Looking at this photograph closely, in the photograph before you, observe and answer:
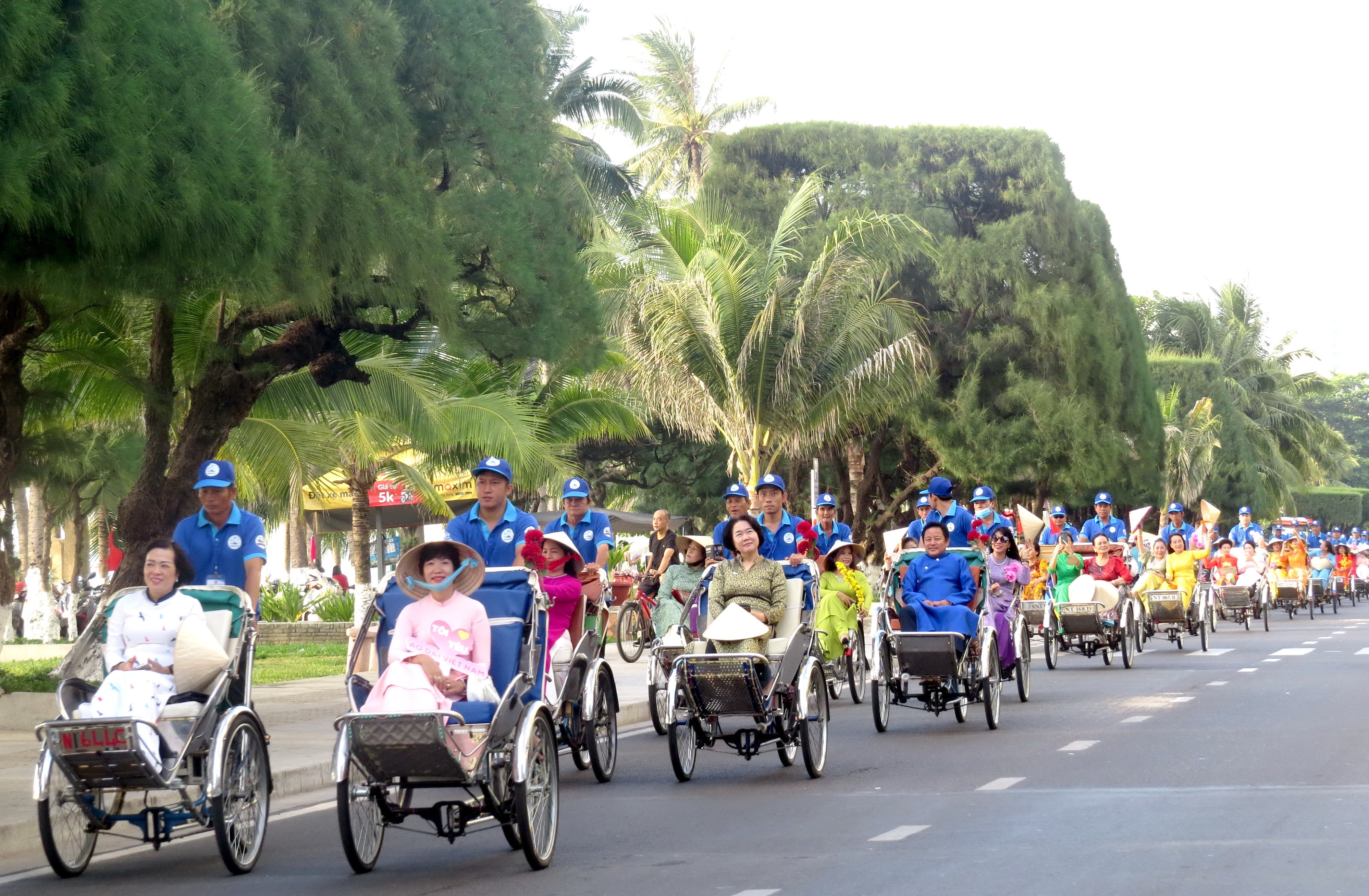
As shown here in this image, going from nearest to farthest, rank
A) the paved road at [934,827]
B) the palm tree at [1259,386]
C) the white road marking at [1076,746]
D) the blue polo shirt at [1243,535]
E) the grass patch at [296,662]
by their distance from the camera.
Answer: the paved road at [934,827] < the white road marking at [1076,746] < the grass patch at [296,662] < the blue polo shirt at [1243,535] < the palm tree at [1259,386]

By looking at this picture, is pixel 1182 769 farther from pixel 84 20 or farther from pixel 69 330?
pixel 69 330

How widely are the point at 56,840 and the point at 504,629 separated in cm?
243

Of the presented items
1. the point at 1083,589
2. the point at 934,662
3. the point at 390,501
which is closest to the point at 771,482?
the point at 934,662

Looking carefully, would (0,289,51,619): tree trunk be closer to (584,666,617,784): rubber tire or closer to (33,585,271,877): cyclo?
(33,585,271,877): cyclo

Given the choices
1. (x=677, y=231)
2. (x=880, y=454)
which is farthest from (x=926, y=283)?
(x=677, y=231)

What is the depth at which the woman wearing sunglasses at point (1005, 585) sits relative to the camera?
604 inches

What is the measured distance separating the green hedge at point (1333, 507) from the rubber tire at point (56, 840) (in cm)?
9910

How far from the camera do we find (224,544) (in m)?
10.2

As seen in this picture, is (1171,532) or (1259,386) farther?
(1259,386)

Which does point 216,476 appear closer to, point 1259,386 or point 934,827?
point 934,827

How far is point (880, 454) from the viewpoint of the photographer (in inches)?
1875

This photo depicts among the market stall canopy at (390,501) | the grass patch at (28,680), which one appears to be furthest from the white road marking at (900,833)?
the market stall canopy at (390,501)

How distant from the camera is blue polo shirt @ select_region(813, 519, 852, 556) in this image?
58.9ft

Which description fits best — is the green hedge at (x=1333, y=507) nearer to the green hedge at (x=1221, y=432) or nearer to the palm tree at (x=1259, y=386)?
the palm tree at (x=1259, y=386)
